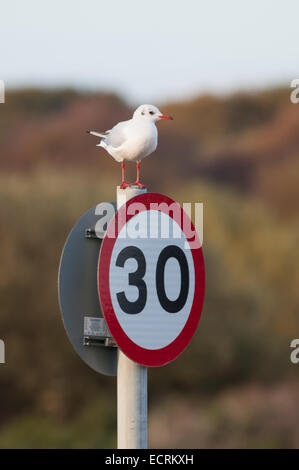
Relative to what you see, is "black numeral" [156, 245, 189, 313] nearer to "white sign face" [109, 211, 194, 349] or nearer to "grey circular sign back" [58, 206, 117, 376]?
"white sign face" [109, 211, 194, 349]

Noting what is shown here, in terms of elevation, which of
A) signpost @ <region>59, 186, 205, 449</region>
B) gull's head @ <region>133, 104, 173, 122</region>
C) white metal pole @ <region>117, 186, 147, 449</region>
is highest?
gull's head @ <region>133, 104, 173, 122</region>

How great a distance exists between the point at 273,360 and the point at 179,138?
27.4 ft

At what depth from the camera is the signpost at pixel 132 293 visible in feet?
11.9

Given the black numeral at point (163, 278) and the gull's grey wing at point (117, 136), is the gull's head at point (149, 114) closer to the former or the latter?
the gull's grey wing at point (117, 136)

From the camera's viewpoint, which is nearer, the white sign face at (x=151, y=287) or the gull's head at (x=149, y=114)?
the white sign face at (x=151, y=287)

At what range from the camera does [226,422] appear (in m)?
10.9

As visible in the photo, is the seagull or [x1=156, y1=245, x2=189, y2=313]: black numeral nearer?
[x1=156, y1=245, x2=189, y2=313]: black numeral

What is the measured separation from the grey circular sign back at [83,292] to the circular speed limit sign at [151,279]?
0.53ft

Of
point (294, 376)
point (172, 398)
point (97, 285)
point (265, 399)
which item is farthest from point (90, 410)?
point (97, 285)

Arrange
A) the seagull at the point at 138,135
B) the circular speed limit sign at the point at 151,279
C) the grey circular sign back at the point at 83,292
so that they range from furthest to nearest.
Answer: the seagull at the point at 138,135 < the grey circular sign back at the point at 83,292 < the circular speed limit sign at the point at 151,279

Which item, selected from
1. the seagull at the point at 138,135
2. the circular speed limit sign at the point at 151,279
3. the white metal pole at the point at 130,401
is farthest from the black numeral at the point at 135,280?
the seagull at the point at 138,135

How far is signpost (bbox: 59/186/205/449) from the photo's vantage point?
3617 mm

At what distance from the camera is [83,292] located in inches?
149

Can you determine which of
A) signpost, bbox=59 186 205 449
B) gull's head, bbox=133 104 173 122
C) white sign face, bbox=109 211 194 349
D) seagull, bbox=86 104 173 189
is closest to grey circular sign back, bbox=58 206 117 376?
signpost, bbox=59 186 205 449
